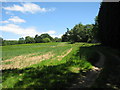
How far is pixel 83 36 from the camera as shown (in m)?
89.4

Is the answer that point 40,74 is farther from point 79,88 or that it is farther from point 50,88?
point 79,88

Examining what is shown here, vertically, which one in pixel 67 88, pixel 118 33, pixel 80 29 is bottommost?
pixel 67 88

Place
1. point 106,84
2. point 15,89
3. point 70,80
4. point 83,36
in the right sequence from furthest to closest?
point 83,36
point 70,80
point 106,84
point 15,89

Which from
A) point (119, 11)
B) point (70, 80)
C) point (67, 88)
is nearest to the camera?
point (67, 88)

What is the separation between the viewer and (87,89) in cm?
474

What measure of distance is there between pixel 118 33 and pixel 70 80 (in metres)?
16.3

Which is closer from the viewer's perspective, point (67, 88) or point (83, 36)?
point (67, 88)

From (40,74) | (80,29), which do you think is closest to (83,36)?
(80,29)

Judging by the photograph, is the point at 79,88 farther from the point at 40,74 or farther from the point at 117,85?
the point at 40,74

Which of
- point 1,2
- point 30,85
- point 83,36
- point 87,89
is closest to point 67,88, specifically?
point 87,89

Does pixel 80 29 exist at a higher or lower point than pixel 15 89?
higher

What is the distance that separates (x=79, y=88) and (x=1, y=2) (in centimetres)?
589

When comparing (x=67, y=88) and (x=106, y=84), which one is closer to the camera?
(x=67, y=88)

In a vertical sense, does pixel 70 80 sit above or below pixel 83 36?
below
